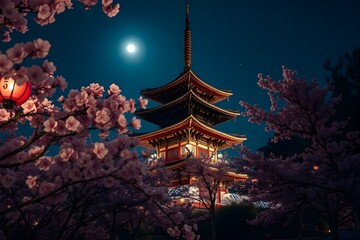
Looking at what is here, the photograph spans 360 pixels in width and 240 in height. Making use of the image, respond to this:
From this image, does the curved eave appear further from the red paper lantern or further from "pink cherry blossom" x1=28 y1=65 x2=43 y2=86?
"pink cherry blossom" x1=28 y1=65 x2=43 y2=86

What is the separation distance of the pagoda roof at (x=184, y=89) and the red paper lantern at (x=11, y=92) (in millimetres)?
23609

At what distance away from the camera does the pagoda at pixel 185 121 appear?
2525 centimetres

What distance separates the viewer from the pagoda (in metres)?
25.2

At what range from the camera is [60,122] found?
3.61 m

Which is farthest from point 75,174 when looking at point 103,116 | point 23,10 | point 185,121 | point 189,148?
point 189,148

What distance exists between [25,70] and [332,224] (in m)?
9.34

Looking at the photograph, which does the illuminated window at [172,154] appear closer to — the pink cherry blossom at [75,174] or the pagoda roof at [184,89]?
the pagoda roof at [184,89]

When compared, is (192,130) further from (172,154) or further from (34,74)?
(34,74)

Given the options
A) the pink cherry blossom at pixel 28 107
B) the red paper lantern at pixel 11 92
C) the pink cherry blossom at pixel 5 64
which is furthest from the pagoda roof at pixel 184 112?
the pink cherry blossom at pixel 5 64

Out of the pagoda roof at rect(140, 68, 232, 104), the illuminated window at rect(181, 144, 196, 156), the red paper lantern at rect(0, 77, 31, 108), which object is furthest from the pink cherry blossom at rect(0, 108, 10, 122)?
the pagoda roof at rect(140, 68, 232, 104)

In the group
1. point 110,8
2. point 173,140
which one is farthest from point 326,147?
point 173,140

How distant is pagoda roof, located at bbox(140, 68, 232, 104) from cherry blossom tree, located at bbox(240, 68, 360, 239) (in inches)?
684

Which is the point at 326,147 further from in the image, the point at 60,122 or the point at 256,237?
the point at 256,237

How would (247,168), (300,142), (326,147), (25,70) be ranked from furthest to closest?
(300,142) → (247,168) → (326,147) → (25,70)
